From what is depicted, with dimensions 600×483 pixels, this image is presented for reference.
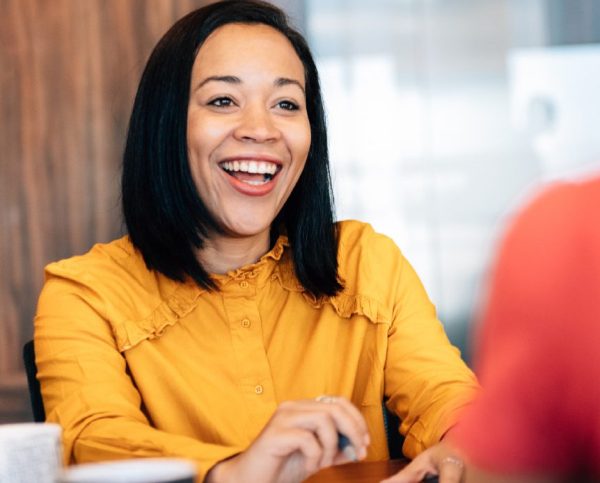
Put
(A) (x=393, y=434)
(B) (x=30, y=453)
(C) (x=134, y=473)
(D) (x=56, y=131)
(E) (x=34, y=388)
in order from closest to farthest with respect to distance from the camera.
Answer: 1. (C) (x=134, y=473)
2. (B) (x=30, y=453)
3. (E) (x=34, y=388)
4. (A) (x=393, y=434)
5. (D) (x=56, y=131)

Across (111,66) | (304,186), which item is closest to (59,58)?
(111,66)

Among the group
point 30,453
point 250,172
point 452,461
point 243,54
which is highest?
point 243,54

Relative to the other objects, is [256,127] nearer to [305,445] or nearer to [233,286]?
[233,286]

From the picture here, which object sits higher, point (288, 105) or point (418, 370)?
point (288, 105)

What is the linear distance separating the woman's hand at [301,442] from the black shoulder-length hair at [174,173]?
0.62 m

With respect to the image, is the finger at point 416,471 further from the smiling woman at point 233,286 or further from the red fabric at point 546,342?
the red fabric at point 546,342

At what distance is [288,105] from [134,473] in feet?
4.05

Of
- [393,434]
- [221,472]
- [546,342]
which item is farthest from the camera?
[393,434]

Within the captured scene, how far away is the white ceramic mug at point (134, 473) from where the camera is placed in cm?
73

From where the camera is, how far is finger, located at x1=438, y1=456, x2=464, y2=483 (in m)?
1.35

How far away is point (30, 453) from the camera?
911 mm

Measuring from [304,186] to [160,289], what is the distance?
1.25ft

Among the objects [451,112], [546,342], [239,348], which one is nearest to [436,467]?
[239,348]

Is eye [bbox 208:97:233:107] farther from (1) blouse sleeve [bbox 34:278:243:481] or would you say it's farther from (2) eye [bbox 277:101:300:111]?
(1) blouse sleeve [bbox 34:278:243:481]
